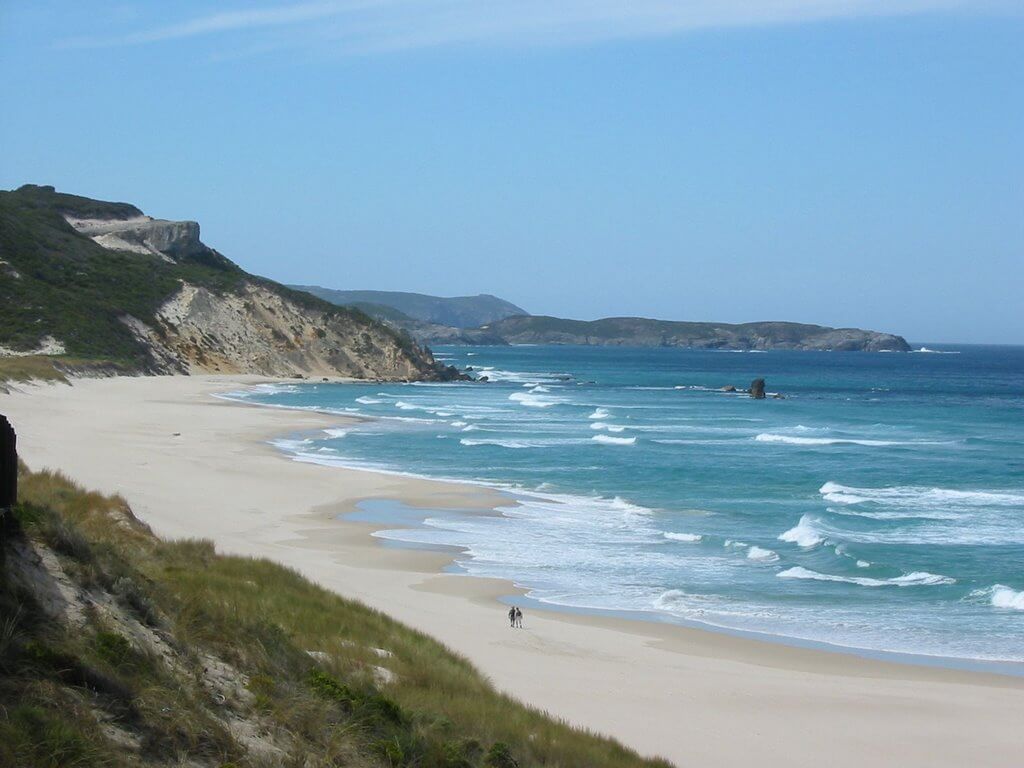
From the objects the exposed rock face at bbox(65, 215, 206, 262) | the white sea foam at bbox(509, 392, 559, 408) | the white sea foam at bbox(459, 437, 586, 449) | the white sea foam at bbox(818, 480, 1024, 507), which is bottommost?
the white sea foam at bbox(818, 480, 1024, 507)

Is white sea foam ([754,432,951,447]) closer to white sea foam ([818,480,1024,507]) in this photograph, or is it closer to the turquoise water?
the turquoise water

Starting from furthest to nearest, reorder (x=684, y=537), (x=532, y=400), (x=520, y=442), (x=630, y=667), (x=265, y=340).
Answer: (x=265, y=340) < (x=532, y=400) < (x=520, y=442) < (x=684, y=537) < (x=630, y=667)

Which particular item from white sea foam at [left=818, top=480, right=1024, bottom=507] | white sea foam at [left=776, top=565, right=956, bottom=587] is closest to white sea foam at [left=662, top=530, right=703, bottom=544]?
white sea foam at [left=776, top=565, right=956, bottom=587]

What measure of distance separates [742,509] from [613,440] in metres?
16.7

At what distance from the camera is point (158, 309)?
290ft

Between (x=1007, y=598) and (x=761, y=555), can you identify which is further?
(x=761, y=555)

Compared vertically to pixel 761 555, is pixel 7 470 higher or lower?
higher

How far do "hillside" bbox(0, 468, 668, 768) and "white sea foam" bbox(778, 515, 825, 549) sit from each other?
14314 mm

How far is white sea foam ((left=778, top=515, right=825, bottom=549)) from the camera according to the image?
78.8ft

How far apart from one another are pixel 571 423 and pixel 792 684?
1614 inches

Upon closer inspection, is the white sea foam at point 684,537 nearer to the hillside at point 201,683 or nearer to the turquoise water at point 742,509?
the turquoise water at point 742,509

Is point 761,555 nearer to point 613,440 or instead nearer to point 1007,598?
point 1007,598

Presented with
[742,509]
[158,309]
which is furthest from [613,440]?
[158,309]

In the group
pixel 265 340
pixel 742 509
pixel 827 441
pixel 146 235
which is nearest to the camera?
pixel 742 509
